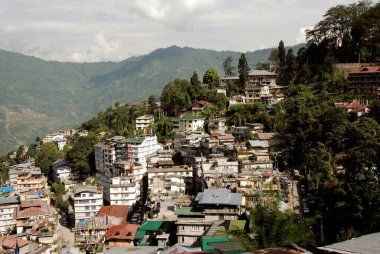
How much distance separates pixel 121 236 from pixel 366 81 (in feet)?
94.4

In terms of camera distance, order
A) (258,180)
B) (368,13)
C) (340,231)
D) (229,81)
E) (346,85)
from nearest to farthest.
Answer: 1. (340,231)
2. (258,180)
3. (346,85)
4. (368,13)
5. (229,81)

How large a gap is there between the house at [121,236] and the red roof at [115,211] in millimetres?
3844

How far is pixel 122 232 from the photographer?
1156 inches

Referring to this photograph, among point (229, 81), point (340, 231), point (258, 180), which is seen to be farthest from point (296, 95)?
point (340, 231)

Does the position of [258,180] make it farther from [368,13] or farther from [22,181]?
[22,181]

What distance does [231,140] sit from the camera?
3916 centimetres

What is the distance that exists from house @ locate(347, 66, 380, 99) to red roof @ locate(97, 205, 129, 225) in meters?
25.8

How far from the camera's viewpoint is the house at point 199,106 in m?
49.8

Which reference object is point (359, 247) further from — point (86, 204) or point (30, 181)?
point (30, 181)

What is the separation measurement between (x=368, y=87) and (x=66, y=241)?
32253 mm

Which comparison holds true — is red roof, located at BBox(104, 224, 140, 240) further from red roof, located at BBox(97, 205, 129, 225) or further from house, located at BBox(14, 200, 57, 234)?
house, located at BBox(14, 200, 57, 234)

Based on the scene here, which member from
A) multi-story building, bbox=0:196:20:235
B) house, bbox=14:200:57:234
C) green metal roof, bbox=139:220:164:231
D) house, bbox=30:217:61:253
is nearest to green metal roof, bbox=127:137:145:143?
house, bbox=14:200:57:234

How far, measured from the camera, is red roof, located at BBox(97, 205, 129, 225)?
34562 millimetres

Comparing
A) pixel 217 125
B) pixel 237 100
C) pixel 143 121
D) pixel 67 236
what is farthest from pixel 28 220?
pixel 237 100
